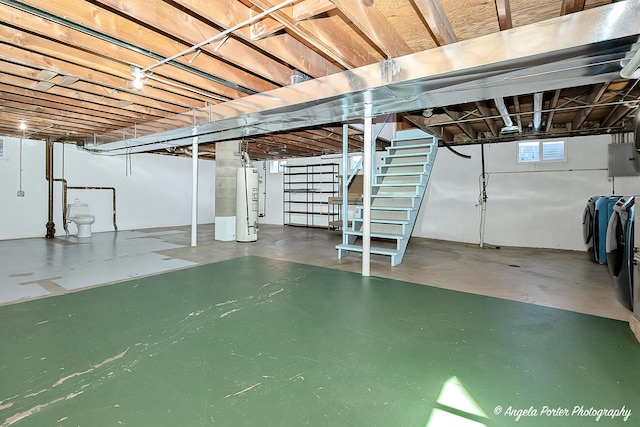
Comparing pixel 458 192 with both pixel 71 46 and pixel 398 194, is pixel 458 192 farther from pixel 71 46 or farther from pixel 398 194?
pixel 71 46

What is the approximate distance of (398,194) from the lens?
16.1 feet

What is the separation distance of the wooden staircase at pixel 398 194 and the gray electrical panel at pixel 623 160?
10.1ft

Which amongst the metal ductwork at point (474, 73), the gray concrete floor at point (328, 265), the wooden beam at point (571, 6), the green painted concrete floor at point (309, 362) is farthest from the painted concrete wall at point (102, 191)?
the wooden beam at point (571, 6)

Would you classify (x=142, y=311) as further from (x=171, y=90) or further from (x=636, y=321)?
(x=636, y=321)

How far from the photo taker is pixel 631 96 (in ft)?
13.2

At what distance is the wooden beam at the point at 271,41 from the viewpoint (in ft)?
7.04

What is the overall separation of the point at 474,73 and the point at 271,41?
68.0 inches

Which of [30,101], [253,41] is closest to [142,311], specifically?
[253,41]

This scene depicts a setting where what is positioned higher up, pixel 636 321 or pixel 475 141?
pixel 475 141

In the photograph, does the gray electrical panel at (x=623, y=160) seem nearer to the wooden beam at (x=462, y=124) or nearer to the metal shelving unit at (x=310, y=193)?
the wooden beam at (x=462, y=124)

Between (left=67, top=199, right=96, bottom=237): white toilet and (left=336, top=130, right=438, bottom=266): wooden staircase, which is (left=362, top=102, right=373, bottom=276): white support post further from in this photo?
(left=67, top=199, right=96, bottom=237): white toilet

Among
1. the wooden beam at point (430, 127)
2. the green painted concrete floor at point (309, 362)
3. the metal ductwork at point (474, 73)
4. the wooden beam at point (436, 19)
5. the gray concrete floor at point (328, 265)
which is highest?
the wooden beam at point (430, 127)

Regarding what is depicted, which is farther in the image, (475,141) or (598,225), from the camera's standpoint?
(475,141)

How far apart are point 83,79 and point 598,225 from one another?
7107mm
